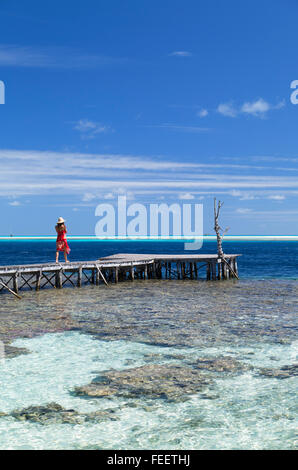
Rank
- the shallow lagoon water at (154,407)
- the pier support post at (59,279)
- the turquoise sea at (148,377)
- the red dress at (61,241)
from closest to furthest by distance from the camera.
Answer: the shallow lagoon water at (154,407) → the turquoise sea at (148,377) → the red dress at (61,241) → the pier support post at (59,279)

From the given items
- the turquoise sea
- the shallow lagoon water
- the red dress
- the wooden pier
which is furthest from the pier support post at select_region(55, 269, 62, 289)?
the shallow lagoon water

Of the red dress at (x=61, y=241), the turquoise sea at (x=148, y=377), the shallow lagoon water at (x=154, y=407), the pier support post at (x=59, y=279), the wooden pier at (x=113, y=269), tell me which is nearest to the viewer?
the shallow lagoon water at (x=154, y=407)

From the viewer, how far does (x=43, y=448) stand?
288 inches

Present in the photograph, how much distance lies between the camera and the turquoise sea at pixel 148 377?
25.6 feet

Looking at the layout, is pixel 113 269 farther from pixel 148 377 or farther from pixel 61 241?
pixel 148 377

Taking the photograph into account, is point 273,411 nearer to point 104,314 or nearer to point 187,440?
point 187,440

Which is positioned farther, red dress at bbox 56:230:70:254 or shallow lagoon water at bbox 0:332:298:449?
red dress at bbox 56:230:70:254

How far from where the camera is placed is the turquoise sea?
7816 millimetres

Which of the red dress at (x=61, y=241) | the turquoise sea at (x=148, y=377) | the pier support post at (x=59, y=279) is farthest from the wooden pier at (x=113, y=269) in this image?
the turquoise sea at (x=148, y=377)

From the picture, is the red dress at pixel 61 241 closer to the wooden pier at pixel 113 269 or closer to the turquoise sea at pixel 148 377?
the wooden pier at pixel 113 269

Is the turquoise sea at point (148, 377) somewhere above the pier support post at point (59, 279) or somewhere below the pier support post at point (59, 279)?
below

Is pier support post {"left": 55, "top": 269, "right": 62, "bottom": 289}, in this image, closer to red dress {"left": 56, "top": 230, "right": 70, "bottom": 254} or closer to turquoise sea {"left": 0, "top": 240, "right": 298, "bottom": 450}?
red dress {"left": 56, "top": 230, "right": 70, "bottom": 254}

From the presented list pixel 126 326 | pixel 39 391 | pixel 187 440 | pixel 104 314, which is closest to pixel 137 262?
pixel 104 314

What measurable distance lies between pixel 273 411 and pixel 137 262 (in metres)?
25.6
